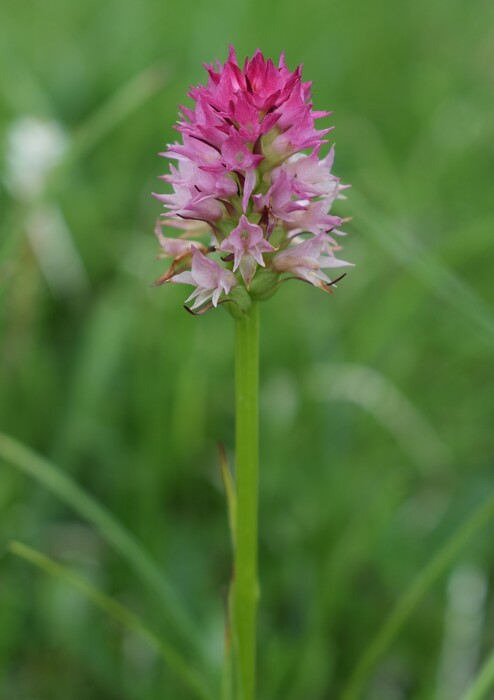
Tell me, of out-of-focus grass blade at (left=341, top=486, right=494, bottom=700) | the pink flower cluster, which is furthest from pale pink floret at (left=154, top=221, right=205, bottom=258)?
out-of-focus grass blade at (left=341, top=486, right=494, bottom=700)

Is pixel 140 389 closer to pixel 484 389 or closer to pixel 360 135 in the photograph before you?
pixel 484 389

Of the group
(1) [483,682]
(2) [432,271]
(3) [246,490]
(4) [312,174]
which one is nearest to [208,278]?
(4) [312,174]

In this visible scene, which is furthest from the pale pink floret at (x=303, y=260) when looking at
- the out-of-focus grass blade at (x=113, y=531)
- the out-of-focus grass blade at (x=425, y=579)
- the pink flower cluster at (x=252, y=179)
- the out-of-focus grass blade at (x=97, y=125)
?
the out-of-focus grass blade at (x=97, y=125)

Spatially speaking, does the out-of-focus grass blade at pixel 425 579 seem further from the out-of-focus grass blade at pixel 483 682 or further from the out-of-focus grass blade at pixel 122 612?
the out-of-focus grass blade at pixel 122 612

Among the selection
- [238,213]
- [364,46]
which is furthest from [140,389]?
[364,46]

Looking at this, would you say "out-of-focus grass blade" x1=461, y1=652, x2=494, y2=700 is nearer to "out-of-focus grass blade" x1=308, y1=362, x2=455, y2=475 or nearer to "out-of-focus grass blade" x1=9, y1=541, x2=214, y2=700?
"out-of-focus grass blade" x1=9, y1=541, x2=214, y2=700

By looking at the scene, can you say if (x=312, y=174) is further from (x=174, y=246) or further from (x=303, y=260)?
(x=174, y=246)

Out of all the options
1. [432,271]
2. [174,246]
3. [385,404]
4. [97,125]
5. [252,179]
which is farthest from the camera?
[385,404]
